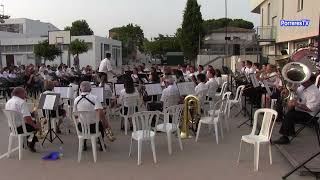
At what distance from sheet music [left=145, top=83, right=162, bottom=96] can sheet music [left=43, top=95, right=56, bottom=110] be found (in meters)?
3.34

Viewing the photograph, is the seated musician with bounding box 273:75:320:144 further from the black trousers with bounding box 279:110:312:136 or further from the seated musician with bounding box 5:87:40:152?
the seated musician with bounding box 5:87:40:152

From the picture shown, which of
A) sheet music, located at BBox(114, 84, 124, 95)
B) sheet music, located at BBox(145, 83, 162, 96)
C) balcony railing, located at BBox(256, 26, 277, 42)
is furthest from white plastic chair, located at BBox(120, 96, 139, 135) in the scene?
balcony railing, located at BBox(256, 26, 277, 42)

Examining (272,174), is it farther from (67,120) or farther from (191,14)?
(191,14)

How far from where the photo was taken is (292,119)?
27.4ft

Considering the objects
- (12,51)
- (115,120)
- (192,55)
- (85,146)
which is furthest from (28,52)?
(85,146)

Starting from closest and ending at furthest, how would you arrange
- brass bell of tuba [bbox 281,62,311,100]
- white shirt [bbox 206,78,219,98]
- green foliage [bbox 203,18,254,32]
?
brass bell of tuba [bbox 281,62,311,100] < white shirt [bbox 206,78,219,98] < green foliage [bbox 203,18,254,32]

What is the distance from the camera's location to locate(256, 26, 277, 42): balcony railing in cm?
3362

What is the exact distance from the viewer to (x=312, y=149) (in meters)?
7.93

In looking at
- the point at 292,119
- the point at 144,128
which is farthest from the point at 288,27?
the point at 144,128

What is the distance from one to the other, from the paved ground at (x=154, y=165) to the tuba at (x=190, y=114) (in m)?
0.49

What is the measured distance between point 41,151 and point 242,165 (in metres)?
4.16

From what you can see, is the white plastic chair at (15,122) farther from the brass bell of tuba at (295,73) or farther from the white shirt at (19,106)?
the brass bell of tuba at (295,73)

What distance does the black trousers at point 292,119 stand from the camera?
8.20 m

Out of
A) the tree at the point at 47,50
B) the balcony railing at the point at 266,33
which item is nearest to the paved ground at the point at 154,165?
the balcony railing at the point at 266,33
